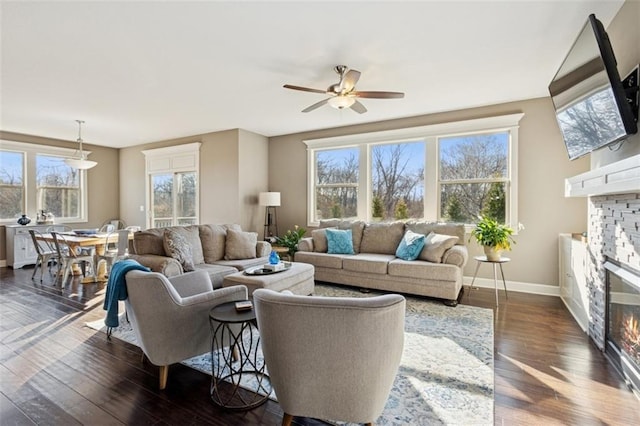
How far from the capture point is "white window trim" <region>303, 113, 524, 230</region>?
446 centimetres

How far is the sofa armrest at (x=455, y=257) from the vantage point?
3.86m

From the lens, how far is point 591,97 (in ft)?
7.43

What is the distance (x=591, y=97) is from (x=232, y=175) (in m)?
5.27

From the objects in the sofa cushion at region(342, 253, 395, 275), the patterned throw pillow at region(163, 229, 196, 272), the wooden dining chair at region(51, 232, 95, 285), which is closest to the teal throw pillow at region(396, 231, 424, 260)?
the sofa cushion at region(342, 253, 395, 275)

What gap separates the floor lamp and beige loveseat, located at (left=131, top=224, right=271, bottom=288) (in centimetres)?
133

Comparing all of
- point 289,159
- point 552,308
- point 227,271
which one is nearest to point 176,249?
point 227,271

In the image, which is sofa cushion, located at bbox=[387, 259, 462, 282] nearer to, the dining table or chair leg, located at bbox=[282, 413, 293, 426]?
chair leg, located at bbox=[282, 413, 293, 426]

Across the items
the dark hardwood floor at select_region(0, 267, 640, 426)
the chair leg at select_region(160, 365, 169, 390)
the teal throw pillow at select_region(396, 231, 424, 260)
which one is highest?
the teal throw pillow at select_region(396, 231, 424, 260)

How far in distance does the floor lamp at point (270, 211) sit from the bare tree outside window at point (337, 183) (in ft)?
2.80

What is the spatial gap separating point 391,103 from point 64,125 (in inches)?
228

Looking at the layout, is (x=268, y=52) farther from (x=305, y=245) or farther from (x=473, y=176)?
(x=473, y=176)

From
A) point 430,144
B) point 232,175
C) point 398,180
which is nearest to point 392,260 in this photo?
point 398,180

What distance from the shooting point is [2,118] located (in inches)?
203

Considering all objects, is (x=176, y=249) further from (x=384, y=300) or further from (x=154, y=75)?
(x=384, y=300)
